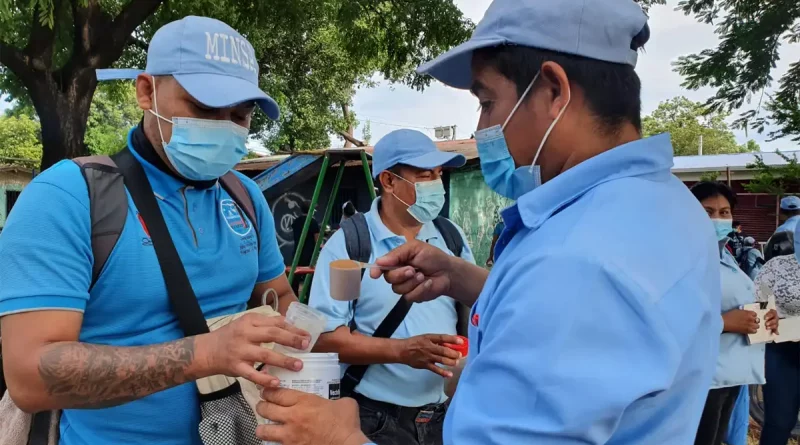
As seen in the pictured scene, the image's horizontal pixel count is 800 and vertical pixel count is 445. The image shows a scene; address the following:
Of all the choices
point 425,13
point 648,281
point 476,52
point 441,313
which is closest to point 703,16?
point 425,13

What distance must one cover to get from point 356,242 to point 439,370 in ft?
2.27

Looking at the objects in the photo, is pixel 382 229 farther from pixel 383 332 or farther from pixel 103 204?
pixel 103 204

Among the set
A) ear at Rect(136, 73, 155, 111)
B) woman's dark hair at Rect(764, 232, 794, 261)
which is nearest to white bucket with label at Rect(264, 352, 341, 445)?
ear at Rect(136, 73, 155, 111)

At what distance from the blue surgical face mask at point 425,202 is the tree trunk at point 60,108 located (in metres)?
6.74

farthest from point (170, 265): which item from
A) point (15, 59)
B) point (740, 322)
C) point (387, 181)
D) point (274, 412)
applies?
point (15, 59)

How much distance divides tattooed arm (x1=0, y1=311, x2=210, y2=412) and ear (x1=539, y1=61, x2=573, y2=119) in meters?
1.01

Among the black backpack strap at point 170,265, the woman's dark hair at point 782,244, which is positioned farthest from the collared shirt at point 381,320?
the woman's dark hair at point 782,244

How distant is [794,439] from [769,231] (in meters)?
15.1

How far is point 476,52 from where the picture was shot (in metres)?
1.31

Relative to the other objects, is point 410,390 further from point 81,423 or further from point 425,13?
point 425,13

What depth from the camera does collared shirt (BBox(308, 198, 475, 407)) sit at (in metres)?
2.54

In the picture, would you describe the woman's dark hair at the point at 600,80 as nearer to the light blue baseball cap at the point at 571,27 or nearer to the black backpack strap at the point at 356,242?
the light blue baseball cap at the point at 571,27

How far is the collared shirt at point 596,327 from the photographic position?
2.81 feet

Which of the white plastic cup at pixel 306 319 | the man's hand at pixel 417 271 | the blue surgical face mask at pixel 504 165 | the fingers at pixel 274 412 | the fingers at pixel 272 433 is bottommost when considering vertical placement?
the fingers at pixel 272 433
